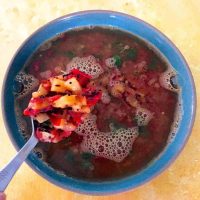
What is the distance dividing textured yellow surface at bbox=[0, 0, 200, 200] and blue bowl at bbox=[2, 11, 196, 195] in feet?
0.24

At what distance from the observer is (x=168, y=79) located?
3.39 feet

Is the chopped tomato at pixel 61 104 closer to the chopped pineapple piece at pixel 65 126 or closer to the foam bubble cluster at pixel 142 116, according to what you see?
the chopped pineapple piece at pixel 65 126

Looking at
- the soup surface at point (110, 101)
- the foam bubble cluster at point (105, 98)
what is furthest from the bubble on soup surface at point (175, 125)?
the foam bubble cluster at point (105, 98)

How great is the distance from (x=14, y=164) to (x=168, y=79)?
0.41 m

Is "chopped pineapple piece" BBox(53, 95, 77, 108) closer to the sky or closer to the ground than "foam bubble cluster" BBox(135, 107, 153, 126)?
closer to the ground

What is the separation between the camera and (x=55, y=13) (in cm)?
114

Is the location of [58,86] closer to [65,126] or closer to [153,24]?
[65,126]

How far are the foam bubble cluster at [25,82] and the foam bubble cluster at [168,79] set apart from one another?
11.6 inches

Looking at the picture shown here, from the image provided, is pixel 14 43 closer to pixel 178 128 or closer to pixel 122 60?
pixel 122 60

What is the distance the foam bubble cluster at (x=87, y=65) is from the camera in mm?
1041

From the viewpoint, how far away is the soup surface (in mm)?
989

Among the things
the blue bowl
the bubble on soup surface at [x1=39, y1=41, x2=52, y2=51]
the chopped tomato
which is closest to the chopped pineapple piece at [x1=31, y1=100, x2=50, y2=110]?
the chopped tomato

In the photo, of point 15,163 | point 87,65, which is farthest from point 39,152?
point 87,65

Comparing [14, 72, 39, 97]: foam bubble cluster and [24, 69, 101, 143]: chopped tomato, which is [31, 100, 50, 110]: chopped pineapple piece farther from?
[14, 72, 39, 97]: foam bubble cluster
